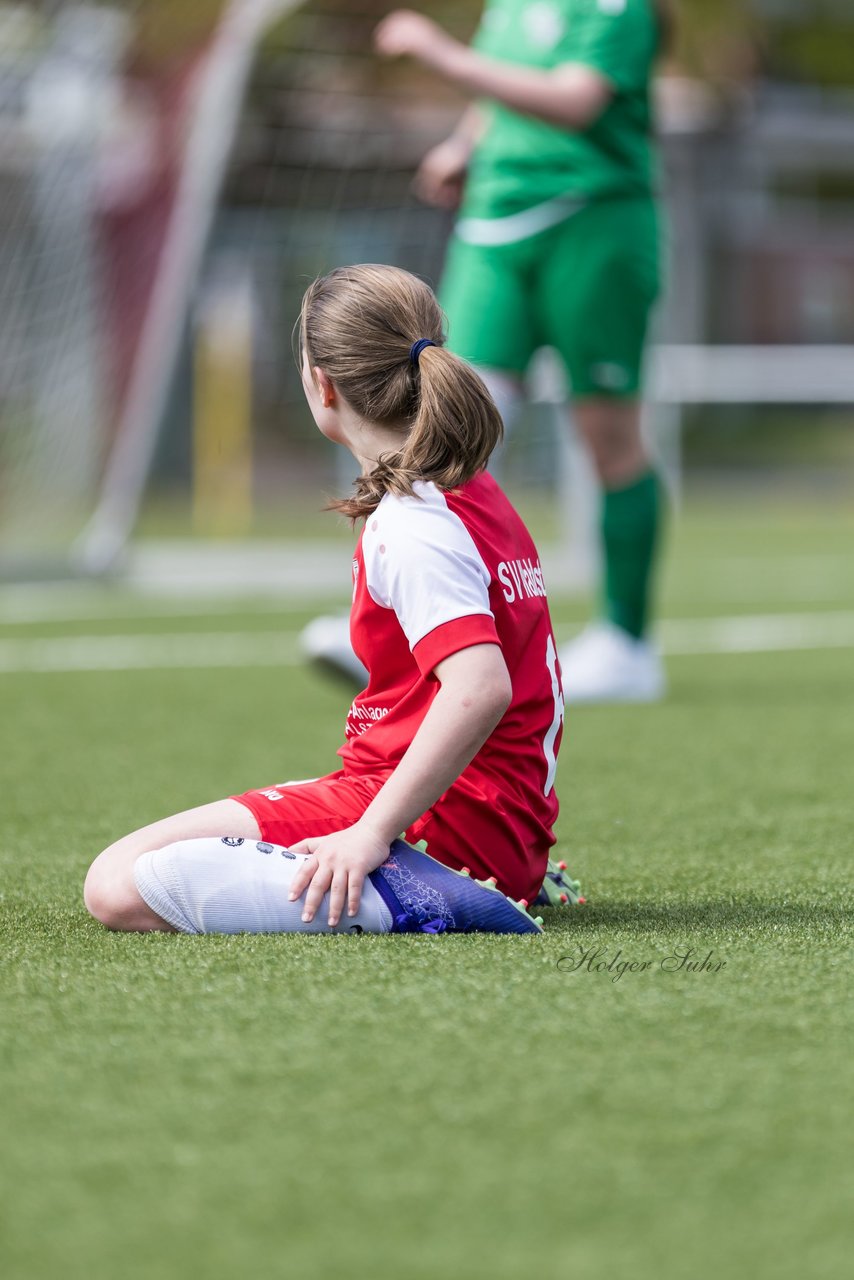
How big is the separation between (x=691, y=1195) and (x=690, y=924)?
876 millimetres

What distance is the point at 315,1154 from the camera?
136 cm

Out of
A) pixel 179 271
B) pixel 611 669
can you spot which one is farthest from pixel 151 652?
pixel 179 271

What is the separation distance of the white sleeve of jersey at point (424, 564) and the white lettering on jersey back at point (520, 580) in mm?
52

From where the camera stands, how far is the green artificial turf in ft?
4.00

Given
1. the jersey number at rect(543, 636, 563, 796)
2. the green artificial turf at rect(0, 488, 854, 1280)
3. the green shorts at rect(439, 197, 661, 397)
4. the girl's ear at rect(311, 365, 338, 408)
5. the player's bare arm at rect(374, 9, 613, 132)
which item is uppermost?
the player's bare arm at rect(374, 9, 613, 132)

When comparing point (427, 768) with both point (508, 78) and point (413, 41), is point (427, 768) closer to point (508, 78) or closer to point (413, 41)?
point (413, 41)

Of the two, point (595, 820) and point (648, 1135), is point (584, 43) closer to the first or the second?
point (595, 820)

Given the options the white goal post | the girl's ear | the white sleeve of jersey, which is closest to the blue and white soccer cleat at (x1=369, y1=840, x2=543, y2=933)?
the white sleeve of jersey

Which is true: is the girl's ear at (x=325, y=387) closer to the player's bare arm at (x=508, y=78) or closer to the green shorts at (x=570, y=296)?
the player's bare arm at (x=508, y=78)

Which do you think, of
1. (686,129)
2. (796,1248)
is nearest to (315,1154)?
(796,1248)

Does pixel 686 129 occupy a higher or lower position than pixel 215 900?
higher

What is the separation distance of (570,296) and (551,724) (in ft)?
7.55

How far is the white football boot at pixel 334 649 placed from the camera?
3826mm

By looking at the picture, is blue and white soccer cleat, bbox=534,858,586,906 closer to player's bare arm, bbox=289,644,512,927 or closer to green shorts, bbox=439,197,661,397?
player's bare arm, bbox=289,644,512,927
